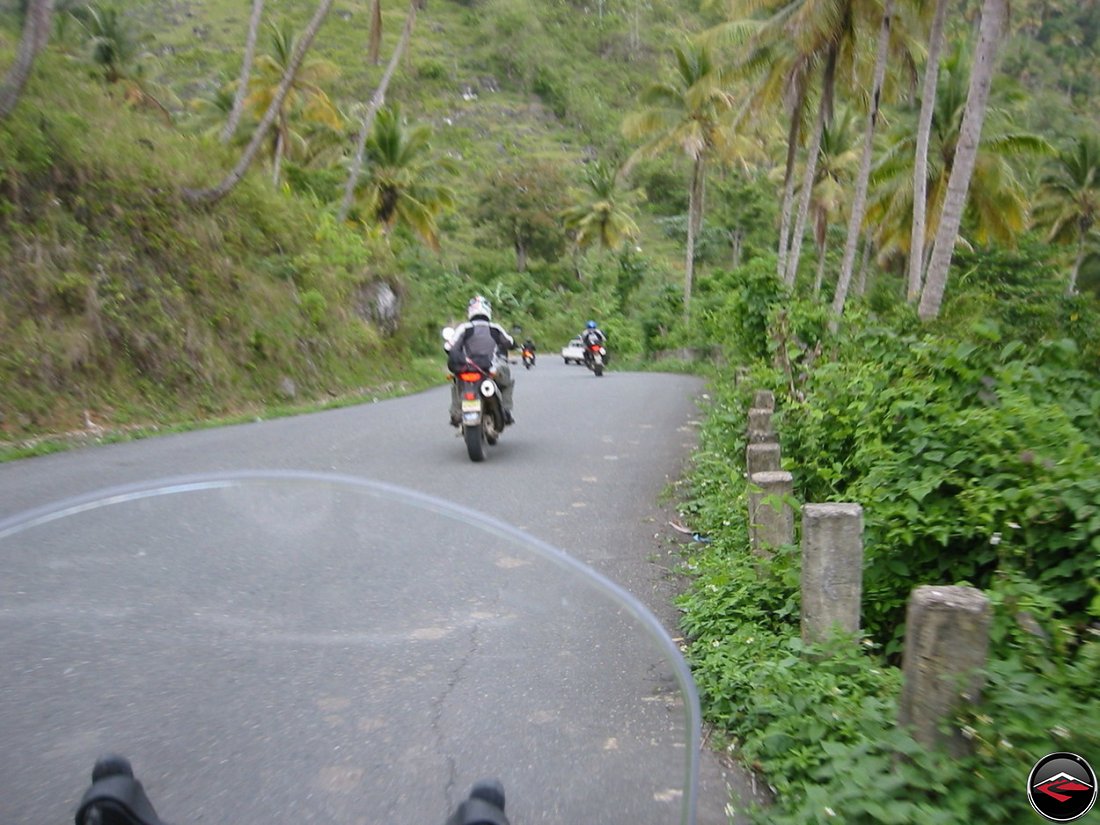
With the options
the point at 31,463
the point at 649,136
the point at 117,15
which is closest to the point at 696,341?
the point at 649,136

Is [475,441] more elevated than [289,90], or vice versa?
[289,90]

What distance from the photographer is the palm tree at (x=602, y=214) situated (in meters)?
48.8

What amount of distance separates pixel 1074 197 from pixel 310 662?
148 feet

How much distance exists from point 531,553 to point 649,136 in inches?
1303

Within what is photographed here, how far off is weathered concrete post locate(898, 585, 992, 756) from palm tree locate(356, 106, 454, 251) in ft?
109

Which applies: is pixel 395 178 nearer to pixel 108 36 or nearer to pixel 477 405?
pixel 108 36

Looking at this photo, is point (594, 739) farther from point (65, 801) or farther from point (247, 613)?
point (65, 801)

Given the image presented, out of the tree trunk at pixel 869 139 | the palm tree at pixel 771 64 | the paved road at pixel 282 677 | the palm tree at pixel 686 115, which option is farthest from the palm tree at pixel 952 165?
the paved road at pixel 282 677

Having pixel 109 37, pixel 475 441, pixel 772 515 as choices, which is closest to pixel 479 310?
pixel 475 441

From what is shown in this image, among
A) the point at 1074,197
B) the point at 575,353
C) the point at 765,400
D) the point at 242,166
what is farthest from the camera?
the point at 1074,197

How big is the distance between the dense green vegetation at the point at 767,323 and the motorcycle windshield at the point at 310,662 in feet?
2.83

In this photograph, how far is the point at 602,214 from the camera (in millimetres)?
48969

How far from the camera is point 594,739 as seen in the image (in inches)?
125

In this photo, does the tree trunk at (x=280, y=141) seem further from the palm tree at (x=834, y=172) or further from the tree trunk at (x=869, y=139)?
the palm tree at (x=834, y=172)
